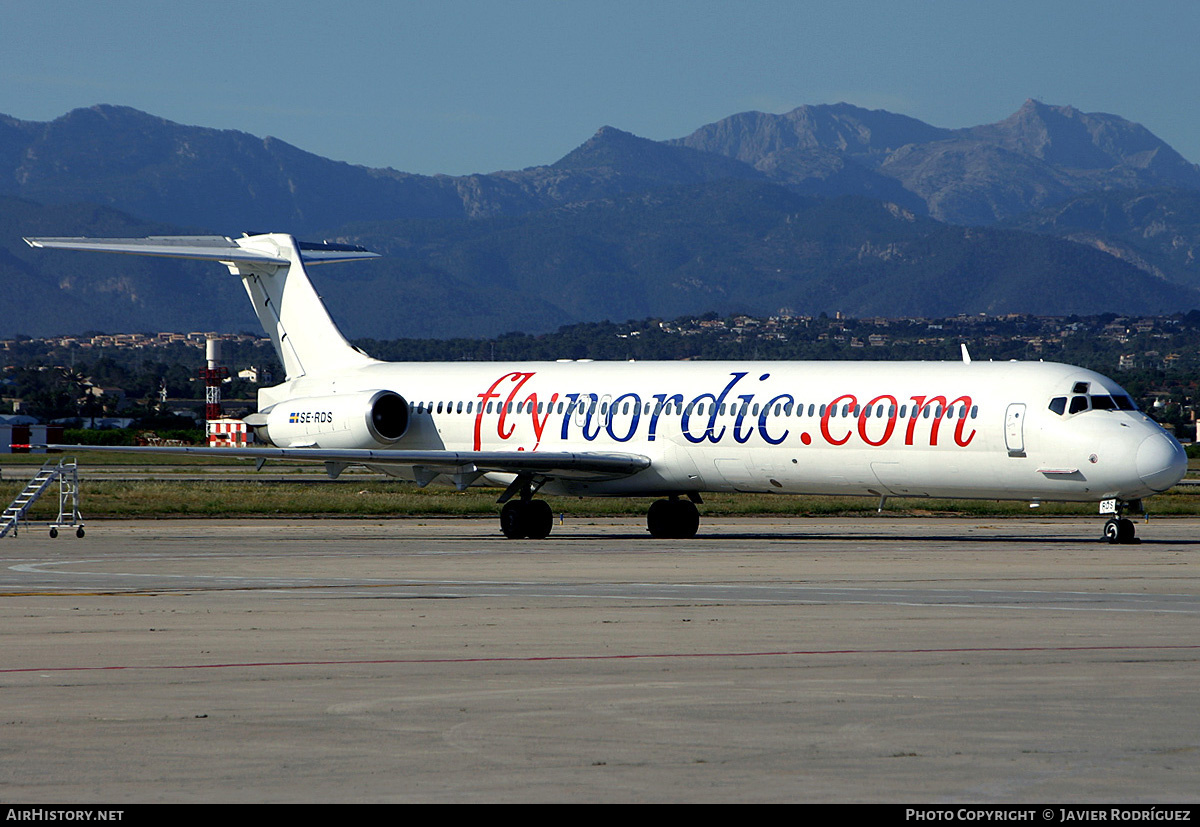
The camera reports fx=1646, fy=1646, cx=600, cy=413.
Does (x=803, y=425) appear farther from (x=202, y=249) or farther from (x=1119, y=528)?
(x=202, y=249)

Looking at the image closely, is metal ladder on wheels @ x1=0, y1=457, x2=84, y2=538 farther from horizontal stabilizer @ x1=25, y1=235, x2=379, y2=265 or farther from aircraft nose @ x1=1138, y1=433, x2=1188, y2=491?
aircraft nose @ x1=1138, y1=433, x2=1188, y2=491

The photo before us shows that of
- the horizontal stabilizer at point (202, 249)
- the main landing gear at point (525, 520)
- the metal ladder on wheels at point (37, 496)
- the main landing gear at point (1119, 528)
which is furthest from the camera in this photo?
the horizontal stabilizer at point (202, 249)

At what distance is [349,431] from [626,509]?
13.5 metres

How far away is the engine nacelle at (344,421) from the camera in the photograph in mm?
36562

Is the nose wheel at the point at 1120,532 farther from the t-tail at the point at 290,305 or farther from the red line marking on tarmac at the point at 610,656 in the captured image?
the t-tail at the point at 290,305

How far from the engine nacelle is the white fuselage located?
0.20 ft

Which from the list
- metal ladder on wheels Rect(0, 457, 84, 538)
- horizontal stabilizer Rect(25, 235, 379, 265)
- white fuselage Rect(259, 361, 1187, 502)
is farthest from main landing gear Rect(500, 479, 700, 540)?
metal ladder on wheels Rect(0, 457, 84, 538)

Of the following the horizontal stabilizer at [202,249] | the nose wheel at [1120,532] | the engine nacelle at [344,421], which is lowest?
the nose wheel at [1120,532]

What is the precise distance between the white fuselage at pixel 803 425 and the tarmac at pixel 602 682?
386 cm

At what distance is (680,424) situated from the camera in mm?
32844

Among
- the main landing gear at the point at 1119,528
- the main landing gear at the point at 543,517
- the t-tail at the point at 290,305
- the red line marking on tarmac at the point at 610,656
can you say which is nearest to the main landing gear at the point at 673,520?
the main landing gear at the point at 543,517

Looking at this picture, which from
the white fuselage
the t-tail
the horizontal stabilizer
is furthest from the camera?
the t-tail

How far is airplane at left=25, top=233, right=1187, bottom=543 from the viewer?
28828 mm

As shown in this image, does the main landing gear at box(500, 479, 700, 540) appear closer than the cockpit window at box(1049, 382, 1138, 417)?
No
